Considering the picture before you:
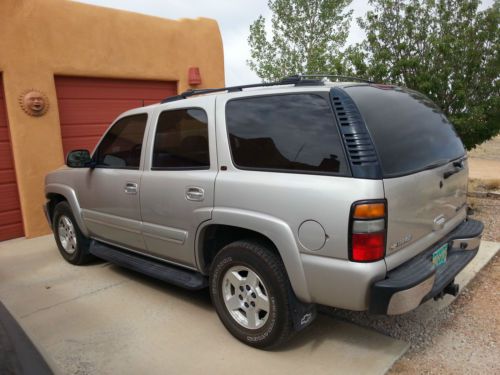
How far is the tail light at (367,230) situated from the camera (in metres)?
Answer: 2.32

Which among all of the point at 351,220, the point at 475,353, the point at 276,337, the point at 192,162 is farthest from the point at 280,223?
the point at 475,353

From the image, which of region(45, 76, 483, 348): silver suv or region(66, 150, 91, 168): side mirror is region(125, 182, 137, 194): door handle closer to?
region(45, 76, 483, 348): silver suv

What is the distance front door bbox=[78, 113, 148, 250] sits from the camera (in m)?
3.87

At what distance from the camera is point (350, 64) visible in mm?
6883

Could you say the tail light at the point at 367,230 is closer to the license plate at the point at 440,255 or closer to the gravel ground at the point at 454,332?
the license plate at the point at 440,255

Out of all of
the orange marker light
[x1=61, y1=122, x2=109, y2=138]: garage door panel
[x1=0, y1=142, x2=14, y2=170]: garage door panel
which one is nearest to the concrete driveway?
the orange marker light

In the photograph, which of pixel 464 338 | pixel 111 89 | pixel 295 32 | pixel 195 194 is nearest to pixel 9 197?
pixel 111 89

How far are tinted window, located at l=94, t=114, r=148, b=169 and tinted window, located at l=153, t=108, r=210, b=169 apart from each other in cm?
29

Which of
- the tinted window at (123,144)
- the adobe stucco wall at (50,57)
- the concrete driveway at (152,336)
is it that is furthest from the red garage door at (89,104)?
the concrete driveway at (152,336)

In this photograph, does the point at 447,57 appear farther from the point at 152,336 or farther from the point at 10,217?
the point at 10,217

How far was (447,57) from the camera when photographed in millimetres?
6090

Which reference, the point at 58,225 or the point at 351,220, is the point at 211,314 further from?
the point at 58,225

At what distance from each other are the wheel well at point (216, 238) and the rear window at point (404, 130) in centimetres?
110

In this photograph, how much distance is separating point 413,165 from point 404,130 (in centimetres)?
28
